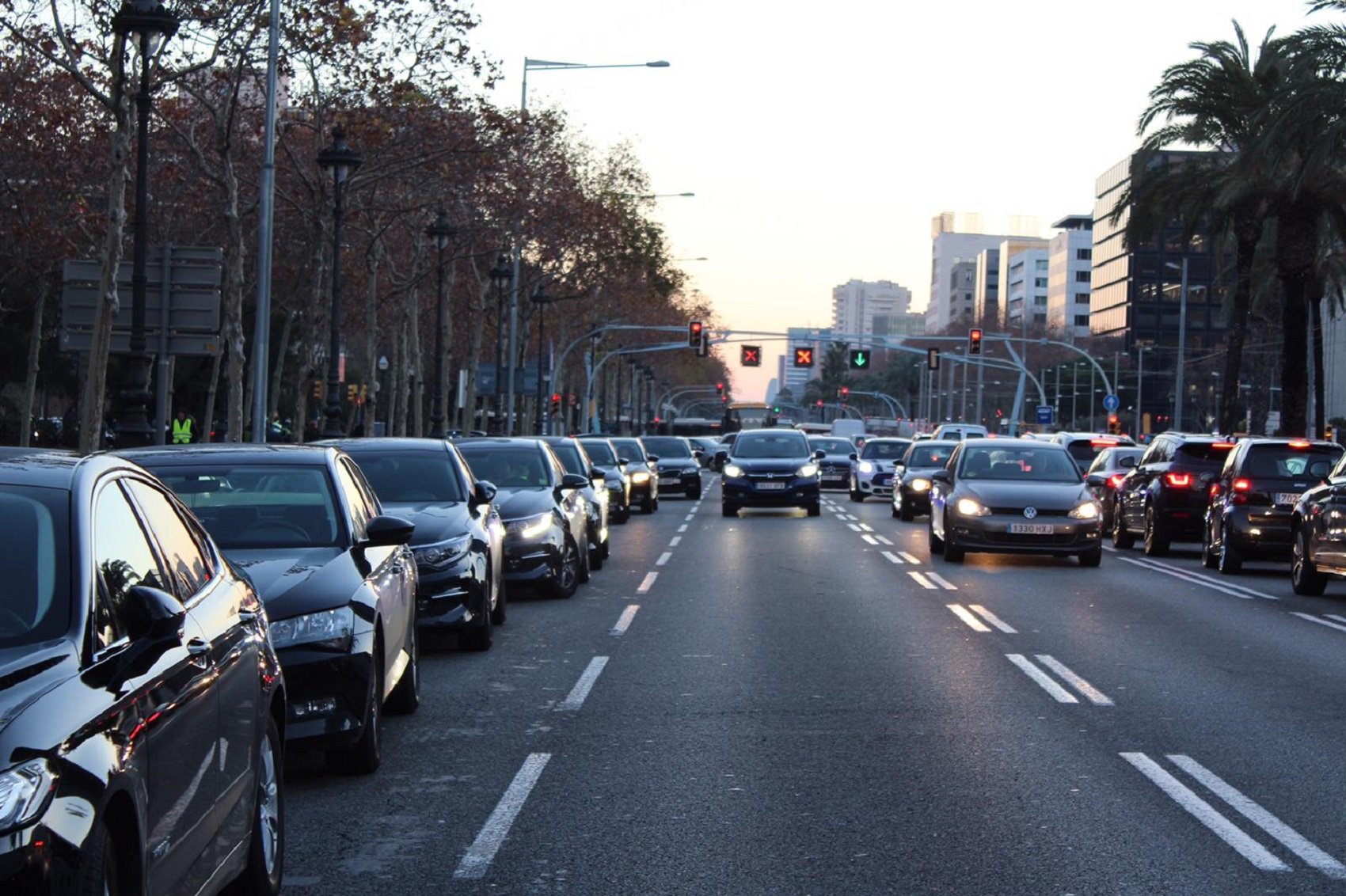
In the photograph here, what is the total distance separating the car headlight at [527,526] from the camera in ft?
57.7

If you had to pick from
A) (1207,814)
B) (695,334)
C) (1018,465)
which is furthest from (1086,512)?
(695,334)

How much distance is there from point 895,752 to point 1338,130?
21.6m

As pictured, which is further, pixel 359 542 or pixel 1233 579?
pixel 1233 579

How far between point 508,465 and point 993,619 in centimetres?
544

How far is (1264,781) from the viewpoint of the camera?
28.4 feet

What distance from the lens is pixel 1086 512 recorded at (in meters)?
23.5

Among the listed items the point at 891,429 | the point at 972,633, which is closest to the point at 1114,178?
the point at 891,429

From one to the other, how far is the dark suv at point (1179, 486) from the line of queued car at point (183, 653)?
18270 mm

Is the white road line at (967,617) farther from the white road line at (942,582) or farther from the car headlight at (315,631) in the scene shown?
the car headlight at (315,631)

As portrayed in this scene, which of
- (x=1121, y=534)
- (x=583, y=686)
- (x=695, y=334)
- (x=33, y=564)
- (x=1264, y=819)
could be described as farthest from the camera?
(x=695, y=334)

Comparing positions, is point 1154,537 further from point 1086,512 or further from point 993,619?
point 993,619

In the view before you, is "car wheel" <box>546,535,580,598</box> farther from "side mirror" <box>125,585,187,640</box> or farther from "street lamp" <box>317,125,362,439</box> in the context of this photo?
"side mirror" <box>125,585,187,640</box>

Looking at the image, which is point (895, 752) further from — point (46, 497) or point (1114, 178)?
point (1114, 178)

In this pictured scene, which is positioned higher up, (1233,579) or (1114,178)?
(1114,178)
